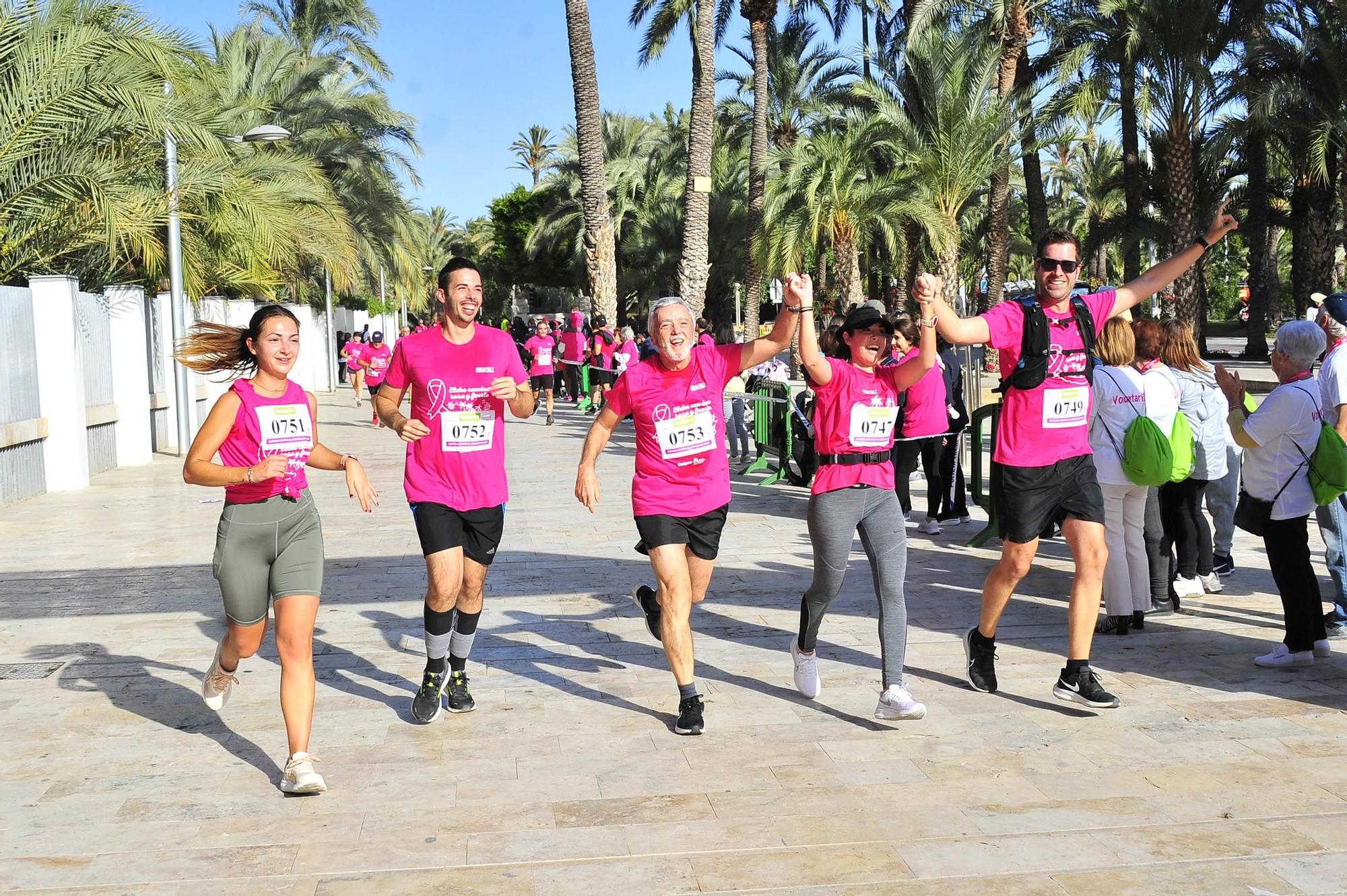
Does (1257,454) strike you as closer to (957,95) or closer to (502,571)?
(502,571)

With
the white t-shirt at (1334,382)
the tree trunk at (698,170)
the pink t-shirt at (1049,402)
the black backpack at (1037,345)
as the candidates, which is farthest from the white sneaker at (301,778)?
the tree trunk at (698,170)

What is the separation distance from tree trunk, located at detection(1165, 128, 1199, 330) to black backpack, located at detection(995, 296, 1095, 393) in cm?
2071

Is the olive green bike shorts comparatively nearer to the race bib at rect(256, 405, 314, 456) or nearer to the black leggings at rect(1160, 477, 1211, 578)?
the race bib at rect(256, 405, 314, 456)

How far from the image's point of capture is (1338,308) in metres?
6.69

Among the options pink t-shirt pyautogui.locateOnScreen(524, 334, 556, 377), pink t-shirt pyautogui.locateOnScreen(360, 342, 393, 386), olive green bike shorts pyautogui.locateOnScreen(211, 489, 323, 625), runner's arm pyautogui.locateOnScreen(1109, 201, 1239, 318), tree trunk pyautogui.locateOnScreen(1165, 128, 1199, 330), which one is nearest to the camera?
olive green bike shorts pyautogui.locateOnScreen(211, 489, 323, 625)

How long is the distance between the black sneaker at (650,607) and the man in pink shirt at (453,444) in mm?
1087

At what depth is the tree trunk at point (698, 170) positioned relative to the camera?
27391mm

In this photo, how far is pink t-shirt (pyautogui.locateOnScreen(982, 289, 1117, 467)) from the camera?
18.3ft

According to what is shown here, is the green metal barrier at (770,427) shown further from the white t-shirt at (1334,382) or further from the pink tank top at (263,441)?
the pink tank top at (263,441)

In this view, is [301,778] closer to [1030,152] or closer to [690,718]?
[690,718]

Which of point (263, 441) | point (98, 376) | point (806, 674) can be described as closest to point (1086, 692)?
point (806, 674)

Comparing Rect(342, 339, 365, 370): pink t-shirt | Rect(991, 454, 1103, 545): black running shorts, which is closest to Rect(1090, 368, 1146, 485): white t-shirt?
Rect(991, 454, 1103, 545): black running shorts

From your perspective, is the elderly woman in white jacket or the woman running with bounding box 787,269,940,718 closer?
the woman running with bounding box 787,269,940,718

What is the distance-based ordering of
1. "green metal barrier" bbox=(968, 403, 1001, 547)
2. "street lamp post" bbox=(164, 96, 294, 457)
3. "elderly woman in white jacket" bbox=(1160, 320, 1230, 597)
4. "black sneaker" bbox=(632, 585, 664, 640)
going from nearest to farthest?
"black sneaker" bbox=(632, 585, 664, 640) < "elderly woman in white jacket" bbox=(1160, 320, 1230, 597) < "green metal barrier" bbox=(968, 403, 1001, 547) < "street lamp post" bbox=(164, 96, 294, 457)
